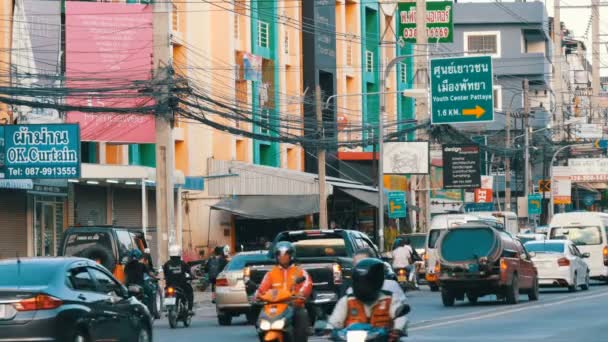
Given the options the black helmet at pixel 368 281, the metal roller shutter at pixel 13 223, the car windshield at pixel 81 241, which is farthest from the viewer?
the metal roller shutter at pixel 13 223

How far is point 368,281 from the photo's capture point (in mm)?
12562

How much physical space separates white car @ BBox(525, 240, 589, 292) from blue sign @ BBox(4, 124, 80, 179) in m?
13.2

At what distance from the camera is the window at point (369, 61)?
78.6 m

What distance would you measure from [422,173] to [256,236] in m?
9.63

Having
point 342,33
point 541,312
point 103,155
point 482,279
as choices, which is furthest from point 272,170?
point 541,312

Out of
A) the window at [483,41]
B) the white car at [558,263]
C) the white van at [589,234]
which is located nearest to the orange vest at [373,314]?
the white car at [558,263]

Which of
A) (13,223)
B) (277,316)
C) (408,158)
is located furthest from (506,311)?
(408,158)

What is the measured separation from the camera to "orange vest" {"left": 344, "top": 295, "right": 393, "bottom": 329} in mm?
12664

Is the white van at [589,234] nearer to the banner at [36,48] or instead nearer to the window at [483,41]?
the banner at [36,48]

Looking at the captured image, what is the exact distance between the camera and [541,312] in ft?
105

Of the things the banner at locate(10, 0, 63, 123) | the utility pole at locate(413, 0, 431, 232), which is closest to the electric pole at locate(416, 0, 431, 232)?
the utility pole at locate(413, 0, 431, 232)

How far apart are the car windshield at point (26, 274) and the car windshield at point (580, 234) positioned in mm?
33819

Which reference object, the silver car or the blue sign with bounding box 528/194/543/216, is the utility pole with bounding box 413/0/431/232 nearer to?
the blue sign with bounding box 528/194/543/216

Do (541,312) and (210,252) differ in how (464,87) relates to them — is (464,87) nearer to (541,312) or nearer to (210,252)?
(210,252)
